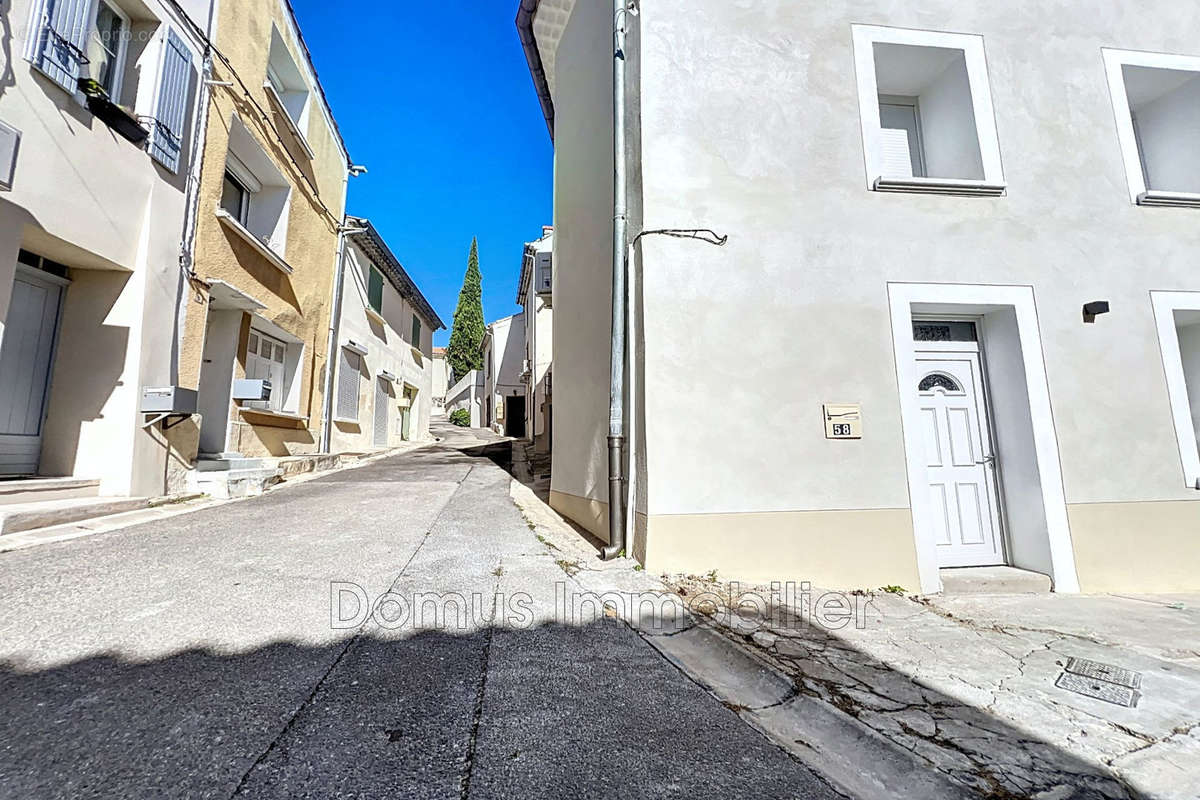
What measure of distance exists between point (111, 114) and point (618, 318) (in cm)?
516

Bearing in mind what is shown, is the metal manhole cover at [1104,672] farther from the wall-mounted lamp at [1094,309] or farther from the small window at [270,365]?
the small window at [270,365]

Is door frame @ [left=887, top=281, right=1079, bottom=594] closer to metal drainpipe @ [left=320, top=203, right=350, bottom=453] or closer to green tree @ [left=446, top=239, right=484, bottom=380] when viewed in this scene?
metal drainpipe @ [left=320, top=203, right=350, bottom=453]

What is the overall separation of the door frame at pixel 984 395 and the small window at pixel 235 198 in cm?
938

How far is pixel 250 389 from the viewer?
6766 mm

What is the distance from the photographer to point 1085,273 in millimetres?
4504

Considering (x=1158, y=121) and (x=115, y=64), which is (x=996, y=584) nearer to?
(x=1158, y=121)

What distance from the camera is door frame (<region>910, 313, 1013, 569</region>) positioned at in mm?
4449

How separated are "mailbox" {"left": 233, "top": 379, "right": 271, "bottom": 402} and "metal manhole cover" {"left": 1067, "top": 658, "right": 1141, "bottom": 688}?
27.6 ft

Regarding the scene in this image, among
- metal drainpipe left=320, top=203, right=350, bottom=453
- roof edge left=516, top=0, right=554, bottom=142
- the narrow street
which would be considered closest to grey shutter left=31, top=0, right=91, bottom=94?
the narrow street

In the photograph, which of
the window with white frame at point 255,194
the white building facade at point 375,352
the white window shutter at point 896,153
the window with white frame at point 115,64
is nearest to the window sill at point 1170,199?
the white window shutter at point 896,153

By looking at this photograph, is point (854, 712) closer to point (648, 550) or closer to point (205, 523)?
point (648, 550)

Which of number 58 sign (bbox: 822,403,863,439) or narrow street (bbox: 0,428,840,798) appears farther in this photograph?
number 58 sign (bbox: 822,403,863,439)

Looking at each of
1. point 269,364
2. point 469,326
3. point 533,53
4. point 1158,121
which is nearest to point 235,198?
point 269,364

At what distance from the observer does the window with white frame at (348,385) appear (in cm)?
1070
